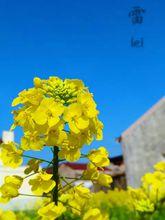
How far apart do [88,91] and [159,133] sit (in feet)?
62.0

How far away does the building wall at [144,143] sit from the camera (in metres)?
21.4

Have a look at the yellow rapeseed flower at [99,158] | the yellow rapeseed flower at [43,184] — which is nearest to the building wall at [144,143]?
the yellow rapeseed flower at [99,158]

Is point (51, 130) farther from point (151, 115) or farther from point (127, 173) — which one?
point (127, 173)

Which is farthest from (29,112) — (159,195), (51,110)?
(159,195)

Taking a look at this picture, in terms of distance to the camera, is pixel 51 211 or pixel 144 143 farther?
pixel 144 143

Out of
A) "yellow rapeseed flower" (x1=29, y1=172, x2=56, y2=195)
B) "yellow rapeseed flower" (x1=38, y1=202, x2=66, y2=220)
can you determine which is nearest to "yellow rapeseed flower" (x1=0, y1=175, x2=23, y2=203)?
"yellow rapeseed flower" (x1=29, y1=172, x2=56, y2=195)

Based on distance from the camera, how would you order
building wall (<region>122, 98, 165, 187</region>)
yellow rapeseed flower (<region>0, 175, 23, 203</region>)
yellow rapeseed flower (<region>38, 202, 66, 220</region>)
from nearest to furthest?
1. yellow rapeseed flower (<region>38, 202, 66, 220</region>)
2. yellow rapeseed flower (<region>0, 175, 23, 203</region>)
3. building wall (<region>122, 98, 165, 187</region>)

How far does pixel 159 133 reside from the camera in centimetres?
2147

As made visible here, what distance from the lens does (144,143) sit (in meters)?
22.3

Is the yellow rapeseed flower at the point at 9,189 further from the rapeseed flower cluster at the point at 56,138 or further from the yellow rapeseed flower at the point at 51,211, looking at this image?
the yellow rapeseed flower at the point at 51,211

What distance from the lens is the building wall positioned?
21.4 meters

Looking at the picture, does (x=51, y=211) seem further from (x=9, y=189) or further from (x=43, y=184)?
(x=9, y=189)

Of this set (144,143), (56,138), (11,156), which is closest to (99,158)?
(56,138)

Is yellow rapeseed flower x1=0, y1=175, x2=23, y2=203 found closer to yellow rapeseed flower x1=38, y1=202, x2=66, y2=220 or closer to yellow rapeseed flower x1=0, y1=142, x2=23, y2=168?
yellow rapeseed flower x1=0, y1=142, x2=23, y2=168
